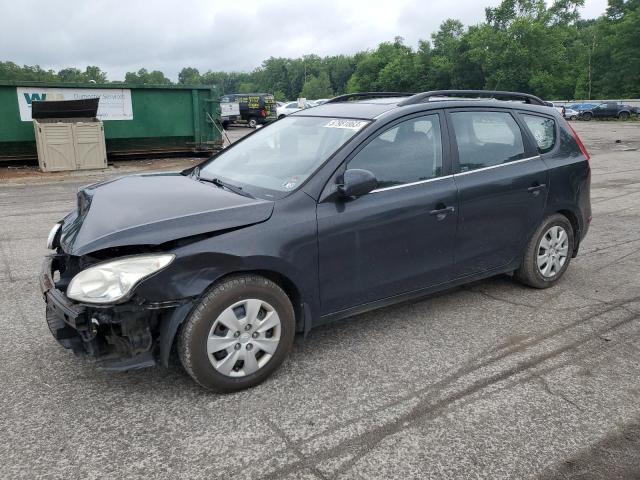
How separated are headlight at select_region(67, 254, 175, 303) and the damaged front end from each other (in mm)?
49

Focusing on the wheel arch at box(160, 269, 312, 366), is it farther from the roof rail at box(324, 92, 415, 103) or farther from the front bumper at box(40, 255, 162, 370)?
the roof rail at box(324, 92, 415, 103)

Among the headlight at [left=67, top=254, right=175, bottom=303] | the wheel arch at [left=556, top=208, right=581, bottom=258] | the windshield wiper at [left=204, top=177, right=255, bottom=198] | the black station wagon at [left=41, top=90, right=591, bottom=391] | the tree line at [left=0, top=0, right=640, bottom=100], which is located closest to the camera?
the headlight at [left=67, top=254, right=175, bottom=303]

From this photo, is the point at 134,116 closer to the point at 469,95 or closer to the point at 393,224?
the point at 469,95

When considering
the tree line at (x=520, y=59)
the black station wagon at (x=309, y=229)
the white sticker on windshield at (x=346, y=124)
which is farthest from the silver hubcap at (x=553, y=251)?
Result: the tree line at (x=520, y=59)

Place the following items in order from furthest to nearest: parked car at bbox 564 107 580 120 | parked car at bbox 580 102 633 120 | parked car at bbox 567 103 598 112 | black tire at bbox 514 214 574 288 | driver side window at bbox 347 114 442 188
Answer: parked car at bbox 564 107 580 120 → parked car at bbox 567 103 598 112 → parked car at bbox 580 102 633 120 → black tire at bbox 514 214 574 288 → driver side window at bbox 347 114 442 188

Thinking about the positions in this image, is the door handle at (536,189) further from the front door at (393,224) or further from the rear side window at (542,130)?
the front door at (393,224)

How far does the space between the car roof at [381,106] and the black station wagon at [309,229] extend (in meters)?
0.02

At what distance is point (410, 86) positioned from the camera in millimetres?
100812

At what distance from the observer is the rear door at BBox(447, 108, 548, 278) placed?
4.23 meters

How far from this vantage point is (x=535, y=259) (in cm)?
484

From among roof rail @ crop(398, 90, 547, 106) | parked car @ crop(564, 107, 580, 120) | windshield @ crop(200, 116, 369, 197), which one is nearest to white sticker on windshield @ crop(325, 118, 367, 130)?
windshield @ crop(200, 116, 369, 197)

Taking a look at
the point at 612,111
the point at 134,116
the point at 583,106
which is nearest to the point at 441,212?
the point at 134,116

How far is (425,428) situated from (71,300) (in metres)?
2.01

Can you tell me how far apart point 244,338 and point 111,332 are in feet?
2.36
